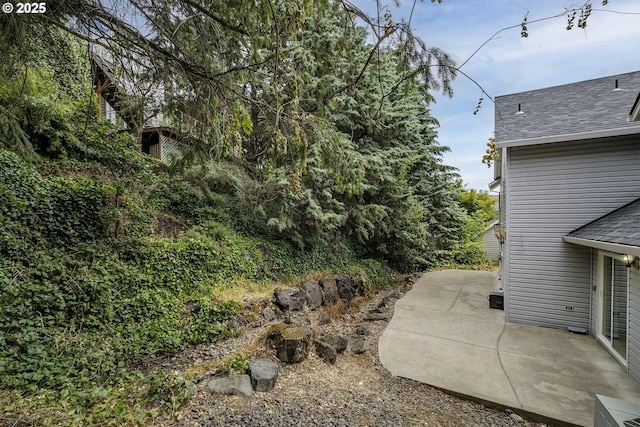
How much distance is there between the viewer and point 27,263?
13.8ft

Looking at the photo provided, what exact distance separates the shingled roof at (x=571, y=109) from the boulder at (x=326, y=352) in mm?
5458

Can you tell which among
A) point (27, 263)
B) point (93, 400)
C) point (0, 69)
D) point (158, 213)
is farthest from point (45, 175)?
point (93, 400)

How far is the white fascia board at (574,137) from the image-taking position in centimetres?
549

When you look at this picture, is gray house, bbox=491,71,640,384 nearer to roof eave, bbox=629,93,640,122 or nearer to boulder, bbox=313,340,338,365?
roof eave, bbox=629,93,640,122

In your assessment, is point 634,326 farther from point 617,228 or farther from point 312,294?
point 312,294

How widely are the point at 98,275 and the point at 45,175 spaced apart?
10.1ft

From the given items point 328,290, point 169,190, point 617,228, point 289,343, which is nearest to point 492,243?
point 328,290

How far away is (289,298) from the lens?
6.77 meters

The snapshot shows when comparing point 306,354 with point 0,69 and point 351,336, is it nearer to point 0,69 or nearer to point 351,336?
point 351,336

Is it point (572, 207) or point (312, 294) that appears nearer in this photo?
point (572, 207)

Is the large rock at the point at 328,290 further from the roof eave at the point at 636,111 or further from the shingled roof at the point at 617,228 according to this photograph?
the roof eave at the point at 636,111

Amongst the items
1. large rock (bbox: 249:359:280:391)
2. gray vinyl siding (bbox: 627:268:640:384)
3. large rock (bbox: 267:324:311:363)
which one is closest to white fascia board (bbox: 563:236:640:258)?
gray vinyl siding (bbox: 627:268:640:384)

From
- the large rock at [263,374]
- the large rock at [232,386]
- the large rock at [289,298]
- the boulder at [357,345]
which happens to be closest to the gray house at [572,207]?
the boulder at [357,345]

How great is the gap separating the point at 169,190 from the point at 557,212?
8904mm
